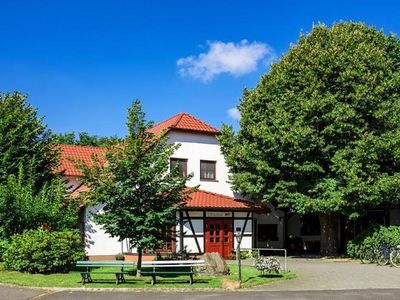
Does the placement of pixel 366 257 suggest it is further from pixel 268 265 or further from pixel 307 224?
pixel 307 224

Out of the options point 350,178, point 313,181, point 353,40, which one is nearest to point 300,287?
point 350,178

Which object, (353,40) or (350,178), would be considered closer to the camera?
(350,178)

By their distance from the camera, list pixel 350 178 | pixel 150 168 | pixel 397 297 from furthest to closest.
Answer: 1. pixel 350 178
2. pixel 150 168
3. pixel 397 297

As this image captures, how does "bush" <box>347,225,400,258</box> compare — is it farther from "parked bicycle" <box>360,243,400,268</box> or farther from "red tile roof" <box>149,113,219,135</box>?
"red tile roof" <box>149,113,219,135</box>

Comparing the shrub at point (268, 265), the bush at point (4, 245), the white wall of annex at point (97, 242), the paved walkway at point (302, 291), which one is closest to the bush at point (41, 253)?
the bush at point (4, 245)

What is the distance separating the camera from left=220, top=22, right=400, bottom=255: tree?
2738cm

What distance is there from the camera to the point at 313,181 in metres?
29.5

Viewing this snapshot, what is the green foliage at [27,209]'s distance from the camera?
23.2m

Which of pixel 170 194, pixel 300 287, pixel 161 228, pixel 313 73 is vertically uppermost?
pixel 313 73

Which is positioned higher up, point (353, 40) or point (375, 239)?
point (353, 40)

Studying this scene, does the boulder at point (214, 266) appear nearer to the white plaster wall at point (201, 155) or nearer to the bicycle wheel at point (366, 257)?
the bicycle wheel at point (366, 257)

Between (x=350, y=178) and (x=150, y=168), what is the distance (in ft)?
38.6

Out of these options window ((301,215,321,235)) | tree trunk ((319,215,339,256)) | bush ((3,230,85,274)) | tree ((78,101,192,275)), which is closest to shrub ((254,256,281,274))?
tree ((78,101,192,275))

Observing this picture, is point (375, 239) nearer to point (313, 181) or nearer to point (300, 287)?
point (313, 181)
